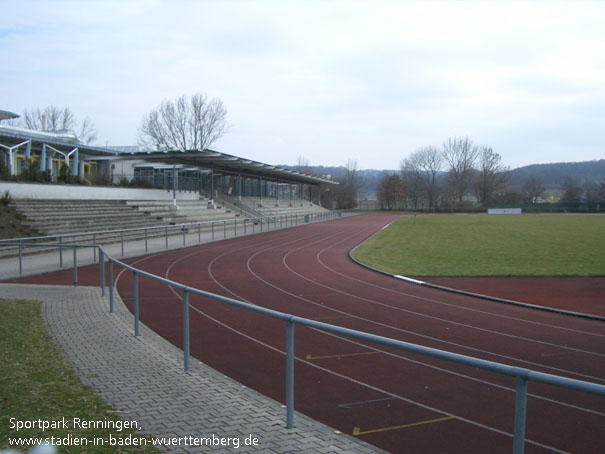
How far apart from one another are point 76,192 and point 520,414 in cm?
3161

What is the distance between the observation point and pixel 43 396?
4.81 meters

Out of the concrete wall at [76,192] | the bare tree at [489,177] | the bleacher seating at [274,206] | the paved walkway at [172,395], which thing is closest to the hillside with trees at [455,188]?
the bare tree at [489,177]

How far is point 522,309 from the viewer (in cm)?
1117

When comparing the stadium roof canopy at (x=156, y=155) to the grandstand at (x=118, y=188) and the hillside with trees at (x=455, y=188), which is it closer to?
the grandstand at (x=118, y=188)

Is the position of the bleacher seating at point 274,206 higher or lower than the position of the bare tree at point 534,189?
lower

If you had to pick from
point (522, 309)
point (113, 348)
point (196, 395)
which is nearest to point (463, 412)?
point (196, 395)

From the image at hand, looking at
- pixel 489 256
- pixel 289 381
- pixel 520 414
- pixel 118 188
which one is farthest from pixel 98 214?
pixel 520 414

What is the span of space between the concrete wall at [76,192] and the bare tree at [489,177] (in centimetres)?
7885

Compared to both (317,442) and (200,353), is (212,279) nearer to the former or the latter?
(200,353)

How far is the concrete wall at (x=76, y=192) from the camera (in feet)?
85.5

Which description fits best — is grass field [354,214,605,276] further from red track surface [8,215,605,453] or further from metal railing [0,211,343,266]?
metal railing [0,211,343,266]

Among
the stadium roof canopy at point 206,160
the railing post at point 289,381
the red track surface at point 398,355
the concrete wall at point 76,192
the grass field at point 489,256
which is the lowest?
the grass field at point 489,256

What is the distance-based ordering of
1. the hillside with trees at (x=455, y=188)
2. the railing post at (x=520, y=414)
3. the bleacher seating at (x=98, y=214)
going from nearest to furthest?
the railing post at (x=520, y=414), the bleacher seating at (x=98, y=214), the hillside with trees at (x=455, y=188)

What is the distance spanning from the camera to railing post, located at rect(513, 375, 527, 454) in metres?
2.78
